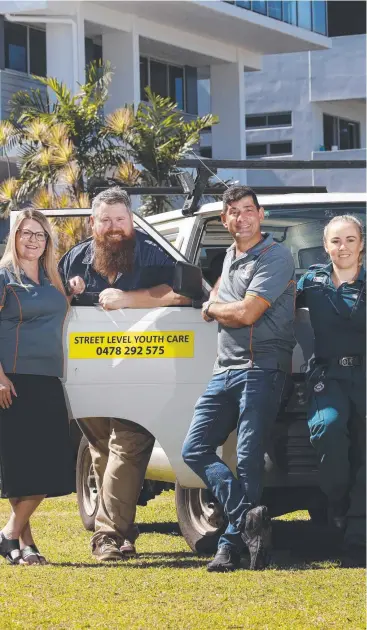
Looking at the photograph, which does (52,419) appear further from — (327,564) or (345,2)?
(345,2)

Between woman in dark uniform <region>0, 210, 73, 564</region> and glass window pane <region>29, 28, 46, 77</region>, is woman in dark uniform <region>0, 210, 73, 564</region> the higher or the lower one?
the lower one

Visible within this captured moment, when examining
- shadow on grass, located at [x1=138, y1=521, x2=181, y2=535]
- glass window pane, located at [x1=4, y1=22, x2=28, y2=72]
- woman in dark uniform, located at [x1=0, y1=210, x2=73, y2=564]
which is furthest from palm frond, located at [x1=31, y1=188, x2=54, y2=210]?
woman in dark uniform, located at [x1=0, y1=210, x2=73, y2=564]

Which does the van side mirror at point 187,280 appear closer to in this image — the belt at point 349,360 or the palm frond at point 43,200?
the belt at point 349,360

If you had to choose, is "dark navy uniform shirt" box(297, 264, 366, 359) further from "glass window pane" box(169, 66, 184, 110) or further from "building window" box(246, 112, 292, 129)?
"building window" box(246, 112, 292, 129)

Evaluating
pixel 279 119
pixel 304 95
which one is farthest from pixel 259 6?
pixel 279 119

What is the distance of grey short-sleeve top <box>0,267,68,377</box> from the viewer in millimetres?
7746

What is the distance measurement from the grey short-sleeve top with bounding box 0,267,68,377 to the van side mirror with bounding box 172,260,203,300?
2.37 feet

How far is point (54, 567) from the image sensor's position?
763 cm

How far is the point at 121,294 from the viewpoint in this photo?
7867 mm

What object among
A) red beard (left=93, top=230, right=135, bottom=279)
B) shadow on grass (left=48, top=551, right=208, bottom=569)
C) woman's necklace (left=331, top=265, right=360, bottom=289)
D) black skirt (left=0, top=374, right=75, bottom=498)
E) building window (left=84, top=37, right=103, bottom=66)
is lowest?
shadow on grass (left=48, top=551, right=208, bottom=569)

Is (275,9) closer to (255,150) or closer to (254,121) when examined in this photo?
(254,121)

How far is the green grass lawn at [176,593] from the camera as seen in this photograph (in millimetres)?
6039

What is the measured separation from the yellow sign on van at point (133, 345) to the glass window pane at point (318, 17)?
31439 millimetres

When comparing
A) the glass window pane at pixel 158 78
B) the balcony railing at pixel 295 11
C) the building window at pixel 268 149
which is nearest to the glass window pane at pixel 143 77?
the glass window pane at pixel 158 78
